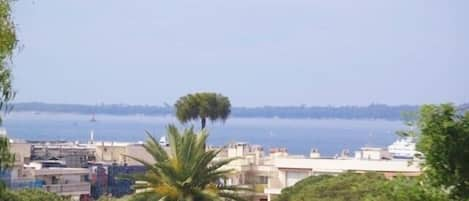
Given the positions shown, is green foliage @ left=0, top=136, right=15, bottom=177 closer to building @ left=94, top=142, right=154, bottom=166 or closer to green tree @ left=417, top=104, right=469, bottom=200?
green tree @ left=417, top=104, right=469, bottom=200

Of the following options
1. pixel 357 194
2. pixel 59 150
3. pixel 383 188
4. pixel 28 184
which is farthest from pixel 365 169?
pixel 59 150

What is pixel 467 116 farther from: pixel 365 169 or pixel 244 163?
pixel 244 163

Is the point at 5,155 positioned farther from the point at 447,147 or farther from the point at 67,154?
the point at 67,154

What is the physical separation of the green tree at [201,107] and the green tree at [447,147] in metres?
43.0

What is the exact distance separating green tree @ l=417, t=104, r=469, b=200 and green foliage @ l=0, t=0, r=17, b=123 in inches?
128

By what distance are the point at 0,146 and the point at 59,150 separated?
98.1 metres

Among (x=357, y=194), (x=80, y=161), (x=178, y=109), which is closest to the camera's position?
(x=357, y=194)

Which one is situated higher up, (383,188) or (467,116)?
(467,116)

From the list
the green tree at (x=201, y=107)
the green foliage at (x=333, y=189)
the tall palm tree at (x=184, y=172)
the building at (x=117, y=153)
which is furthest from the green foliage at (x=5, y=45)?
the building at (x=117, y=153)

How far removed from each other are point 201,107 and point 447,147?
44.3 meters

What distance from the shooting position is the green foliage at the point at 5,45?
6.82m

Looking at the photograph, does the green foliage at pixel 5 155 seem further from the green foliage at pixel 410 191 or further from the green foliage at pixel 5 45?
the green foliage at pixel 410 191

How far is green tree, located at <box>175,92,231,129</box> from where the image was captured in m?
51.8

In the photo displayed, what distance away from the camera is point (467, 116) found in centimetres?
830
